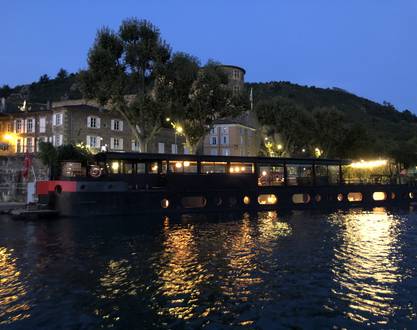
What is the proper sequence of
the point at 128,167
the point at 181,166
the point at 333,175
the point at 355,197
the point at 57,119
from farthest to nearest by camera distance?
the point at 57,119, the point at 355,197, the point at 333,175, the point at 181,166, the point at 128,167

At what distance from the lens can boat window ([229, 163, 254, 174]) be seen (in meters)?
40.4

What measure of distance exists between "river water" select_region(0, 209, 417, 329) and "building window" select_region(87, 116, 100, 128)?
1542 inches

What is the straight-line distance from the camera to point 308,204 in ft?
142

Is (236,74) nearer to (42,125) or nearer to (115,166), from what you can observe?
(42,125)

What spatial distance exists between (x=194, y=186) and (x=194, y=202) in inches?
65.7

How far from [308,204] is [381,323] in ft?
107

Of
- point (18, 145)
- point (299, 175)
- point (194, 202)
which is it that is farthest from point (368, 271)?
point (18, 145)

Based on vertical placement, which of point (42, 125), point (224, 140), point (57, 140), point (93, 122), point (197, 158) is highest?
point (93, 122)

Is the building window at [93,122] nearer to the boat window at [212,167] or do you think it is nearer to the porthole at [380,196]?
the boat window at [212,167]

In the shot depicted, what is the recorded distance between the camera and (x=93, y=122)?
65.5 m

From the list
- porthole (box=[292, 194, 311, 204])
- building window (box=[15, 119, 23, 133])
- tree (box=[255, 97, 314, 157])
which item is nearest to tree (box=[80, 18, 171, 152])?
porthole (box=[292, 194, 311, 204])

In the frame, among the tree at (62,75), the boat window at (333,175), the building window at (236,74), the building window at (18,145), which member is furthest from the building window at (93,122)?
the tree at (62,75)

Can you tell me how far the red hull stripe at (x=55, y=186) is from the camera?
33500mm

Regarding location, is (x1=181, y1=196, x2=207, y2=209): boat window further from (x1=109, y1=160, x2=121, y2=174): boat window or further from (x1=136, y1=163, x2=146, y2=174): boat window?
(x1=109, y1=160, x2=121, y2=174): boat window
